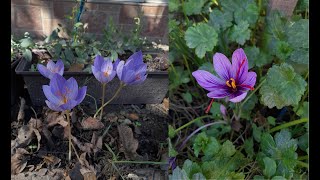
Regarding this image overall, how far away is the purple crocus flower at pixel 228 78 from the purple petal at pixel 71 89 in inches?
10.5

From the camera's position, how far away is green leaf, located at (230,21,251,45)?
1.28 metres

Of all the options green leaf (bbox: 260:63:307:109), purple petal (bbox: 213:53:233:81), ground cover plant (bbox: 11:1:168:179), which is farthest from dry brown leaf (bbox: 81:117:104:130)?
green leaf (bbox: 260:63:307:109)

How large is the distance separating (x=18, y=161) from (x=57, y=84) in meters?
0.20

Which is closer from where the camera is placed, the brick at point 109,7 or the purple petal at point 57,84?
the purple petal at point 57,84

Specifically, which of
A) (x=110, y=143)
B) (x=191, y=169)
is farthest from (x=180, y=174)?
(x=110, y=143)

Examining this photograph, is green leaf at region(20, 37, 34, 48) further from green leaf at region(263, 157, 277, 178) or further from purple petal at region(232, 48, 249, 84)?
green leaf at region(263, 157, 277, 178)

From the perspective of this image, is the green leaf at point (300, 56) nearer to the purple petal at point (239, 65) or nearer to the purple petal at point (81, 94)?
the purple petal at point (239, 65)

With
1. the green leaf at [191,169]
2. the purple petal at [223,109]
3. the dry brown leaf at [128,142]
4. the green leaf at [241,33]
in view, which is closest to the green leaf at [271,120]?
the purple petal at [223,109]

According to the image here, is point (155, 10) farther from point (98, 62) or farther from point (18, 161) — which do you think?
point (18, 161)

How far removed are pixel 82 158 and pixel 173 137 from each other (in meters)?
0.38

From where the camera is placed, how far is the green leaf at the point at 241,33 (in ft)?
4.18

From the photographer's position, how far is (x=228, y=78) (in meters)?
0.95

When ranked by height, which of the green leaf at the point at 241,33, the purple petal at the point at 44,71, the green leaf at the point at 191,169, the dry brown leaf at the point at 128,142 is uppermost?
the green leaf at the point at 241,33

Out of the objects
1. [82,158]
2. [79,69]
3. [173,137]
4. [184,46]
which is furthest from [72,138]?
[184,46]
